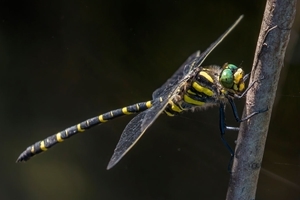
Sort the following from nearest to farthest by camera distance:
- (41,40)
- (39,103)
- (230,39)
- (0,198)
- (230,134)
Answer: (230,39) → (230,134) → (41,40) → (39,103) → (0,198)

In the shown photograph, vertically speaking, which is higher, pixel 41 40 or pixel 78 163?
pixel 41 40

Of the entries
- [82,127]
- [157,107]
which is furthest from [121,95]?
[157,107]

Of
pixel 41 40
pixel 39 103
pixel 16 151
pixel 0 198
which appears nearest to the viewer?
pixel 41 40

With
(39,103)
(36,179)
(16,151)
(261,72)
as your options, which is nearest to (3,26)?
(39,103)

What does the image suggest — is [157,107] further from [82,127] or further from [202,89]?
[82,127]

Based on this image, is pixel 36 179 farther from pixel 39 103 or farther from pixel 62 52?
pixel 62 52

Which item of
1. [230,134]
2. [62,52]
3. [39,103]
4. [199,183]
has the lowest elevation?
[199,183]

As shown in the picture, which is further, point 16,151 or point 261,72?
point 16,151

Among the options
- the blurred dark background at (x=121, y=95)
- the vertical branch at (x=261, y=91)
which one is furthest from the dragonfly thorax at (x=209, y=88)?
the blurred dark background at (x=121, y=95)
